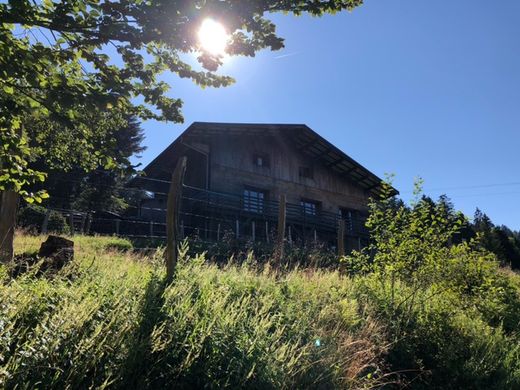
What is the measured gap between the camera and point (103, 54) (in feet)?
11.8

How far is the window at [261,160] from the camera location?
953 inches

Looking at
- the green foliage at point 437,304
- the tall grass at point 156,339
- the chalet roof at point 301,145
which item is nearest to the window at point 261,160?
the chalet roof at point 301,145

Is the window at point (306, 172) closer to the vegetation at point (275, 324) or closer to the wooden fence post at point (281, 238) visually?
the wooden fence post at point (281, 238)

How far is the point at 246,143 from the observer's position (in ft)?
77.5

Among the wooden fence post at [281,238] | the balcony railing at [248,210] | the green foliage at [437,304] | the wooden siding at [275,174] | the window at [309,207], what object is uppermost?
the wooden siding at [275,174]

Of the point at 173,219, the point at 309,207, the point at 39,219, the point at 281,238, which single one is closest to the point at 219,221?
the point at 309,207

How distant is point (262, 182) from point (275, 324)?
1986cm

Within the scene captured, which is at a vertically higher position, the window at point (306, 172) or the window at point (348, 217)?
the window at point (306, 172)

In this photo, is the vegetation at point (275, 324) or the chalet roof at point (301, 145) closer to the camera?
the vegetation at point (275, 324)

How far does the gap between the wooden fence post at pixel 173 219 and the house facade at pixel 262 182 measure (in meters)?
11.9

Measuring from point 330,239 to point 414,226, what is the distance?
19.8 metres

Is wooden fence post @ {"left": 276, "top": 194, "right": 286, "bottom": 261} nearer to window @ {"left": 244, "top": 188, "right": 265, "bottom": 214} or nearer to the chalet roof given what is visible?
the chalet roof

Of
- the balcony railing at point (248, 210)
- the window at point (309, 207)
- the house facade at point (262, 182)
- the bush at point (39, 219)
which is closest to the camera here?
the bush at point (39, 219)

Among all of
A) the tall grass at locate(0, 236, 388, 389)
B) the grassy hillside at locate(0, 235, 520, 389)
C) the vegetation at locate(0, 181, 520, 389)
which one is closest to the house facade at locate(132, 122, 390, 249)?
the vegetation at locate(0, 181, 520, 389)
